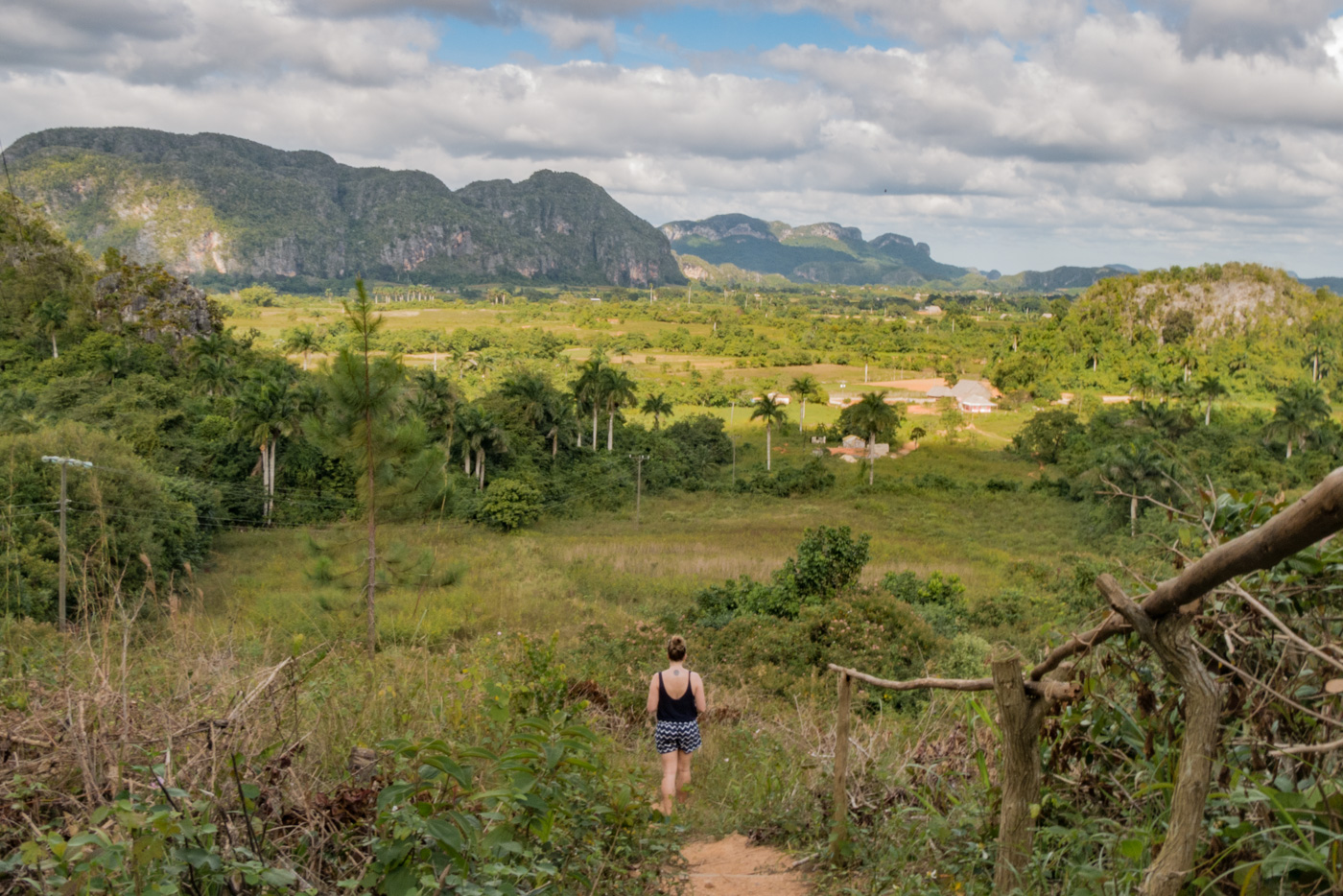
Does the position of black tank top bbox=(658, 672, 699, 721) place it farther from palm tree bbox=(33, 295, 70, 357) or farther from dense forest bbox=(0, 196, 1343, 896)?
palm tree bbox=(33, 295, 70, 357)

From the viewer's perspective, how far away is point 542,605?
64.8 ft

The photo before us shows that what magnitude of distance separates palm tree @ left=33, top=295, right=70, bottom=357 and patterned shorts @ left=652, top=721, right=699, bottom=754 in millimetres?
49013

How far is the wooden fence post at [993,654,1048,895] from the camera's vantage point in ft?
7.48

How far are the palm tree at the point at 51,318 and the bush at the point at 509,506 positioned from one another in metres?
24.8

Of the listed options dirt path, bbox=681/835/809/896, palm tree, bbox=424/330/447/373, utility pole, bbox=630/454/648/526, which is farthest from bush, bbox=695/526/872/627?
palm tree, bbox=424/330/447/373

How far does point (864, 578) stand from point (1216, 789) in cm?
2123

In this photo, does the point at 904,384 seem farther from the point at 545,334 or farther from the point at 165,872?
the point at 165,872

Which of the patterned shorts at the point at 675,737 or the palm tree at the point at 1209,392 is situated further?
the palm tree at the point at 1209,392

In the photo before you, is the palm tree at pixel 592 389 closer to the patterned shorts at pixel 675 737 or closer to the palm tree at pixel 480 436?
the palm tree at pixel 480 436

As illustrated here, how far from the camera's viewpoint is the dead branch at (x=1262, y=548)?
4.10 feet

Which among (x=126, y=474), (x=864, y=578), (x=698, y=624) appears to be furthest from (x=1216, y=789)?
(x=126, y=474)

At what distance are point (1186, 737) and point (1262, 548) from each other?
0.62 metres

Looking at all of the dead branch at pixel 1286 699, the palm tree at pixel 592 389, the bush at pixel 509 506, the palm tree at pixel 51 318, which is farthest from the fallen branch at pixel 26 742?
the palm tree at pixel 51 318

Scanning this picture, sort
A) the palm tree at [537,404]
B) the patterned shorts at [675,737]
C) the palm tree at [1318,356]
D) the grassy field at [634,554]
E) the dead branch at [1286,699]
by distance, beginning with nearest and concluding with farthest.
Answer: the dead branch at [1286,699]
the patterned shorts at [675,737]
the grassy field at [634,554]
the palm tree at [537,404]
the palm tree at [1318,356]
